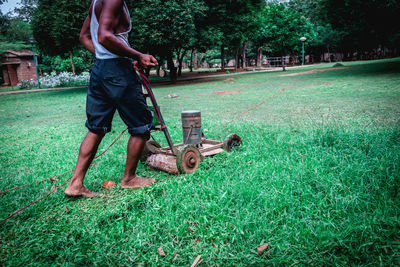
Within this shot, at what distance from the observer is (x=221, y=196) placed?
2.36 meters

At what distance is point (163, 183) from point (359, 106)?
5340 mm

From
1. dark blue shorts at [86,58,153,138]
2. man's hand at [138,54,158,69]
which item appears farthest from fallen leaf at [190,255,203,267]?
man's hand at [138,54,158,69]

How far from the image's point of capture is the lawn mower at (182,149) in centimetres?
291

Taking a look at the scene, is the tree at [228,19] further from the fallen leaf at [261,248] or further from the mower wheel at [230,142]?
the fallen leaf at [261,248]

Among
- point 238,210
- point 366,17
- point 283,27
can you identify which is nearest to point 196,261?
point 238,210

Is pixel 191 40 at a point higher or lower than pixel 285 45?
lower

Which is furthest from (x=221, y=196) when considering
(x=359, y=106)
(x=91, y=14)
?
(x=359, y=106)

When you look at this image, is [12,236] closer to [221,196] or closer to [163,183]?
[163,183]

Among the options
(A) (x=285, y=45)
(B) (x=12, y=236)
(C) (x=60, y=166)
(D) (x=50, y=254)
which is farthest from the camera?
(A) (x=285, y=45)

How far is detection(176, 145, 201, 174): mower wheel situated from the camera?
114 inches

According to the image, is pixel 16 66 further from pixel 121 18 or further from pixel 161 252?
pixel 161 252

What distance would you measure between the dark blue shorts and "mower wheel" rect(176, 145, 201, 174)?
46 cm

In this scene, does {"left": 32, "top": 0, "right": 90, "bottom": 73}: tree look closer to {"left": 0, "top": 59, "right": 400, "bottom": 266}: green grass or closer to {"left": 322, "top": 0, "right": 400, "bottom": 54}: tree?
{"left": 0, "top": 59, "right": 400, "bottom": 266}: green grass

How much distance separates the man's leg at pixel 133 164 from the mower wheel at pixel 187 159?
1.10ft
